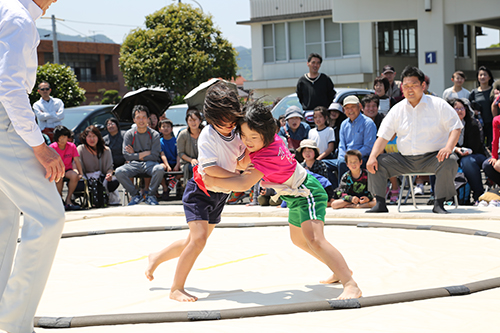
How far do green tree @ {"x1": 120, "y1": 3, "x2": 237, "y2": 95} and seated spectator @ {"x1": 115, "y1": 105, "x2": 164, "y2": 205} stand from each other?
812 inches

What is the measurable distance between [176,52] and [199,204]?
27.2 metres

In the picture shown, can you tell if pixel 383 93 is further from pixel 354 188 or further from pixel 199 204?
pixel 199 204

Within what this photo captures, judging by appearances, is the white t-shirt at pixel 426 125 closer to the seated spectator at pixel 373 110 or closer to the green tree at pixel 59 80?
the seated spectator at pixel 373 110

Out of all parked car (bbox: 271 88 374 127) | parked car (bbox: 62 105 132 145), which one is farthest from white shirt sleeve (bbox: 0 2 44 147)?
parked car (bbox: 62 105 132 145)

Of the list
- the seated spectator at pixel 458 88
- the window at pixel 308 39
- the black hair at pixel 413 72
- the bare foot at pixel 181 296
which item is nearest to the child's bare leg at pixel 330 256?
the bare foot at pixel 181 296

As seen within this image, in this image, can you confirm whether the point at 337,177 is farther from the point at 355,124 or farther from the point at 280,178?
the point at 280,178

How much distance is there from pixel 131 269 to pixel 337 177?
4.51 metres

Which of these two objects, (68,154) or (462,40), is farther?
(462,40)

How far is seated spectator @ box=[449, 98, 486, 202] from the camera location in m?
7.38

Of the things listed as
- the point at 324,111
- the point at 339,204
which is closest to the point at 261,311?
the point at 339,204

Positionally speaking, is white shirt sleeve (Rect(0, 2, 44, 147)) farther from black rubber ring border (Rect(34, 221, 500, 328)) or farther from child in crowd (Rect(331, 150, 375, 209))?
child in crowd (Rect(331, 150, 375, 209))

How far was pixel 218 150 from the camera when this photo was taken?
11.5 ft

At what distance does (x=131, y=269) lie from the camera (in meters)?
4.42

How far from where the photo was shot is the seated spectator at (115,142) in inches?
402
